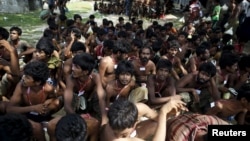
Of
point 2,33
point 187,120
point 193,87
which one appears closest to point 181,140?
point 187,120

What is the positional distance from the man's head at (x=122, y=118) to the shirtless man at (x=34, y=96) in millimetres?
1267

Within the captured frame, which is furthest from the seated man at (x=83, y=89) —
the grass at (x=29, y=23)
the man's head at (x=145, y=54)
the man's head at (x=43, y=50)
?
the grass at (x=29, y=23)

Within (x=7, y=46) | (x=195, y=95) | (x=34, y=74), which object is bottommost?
(x=195, y=95)

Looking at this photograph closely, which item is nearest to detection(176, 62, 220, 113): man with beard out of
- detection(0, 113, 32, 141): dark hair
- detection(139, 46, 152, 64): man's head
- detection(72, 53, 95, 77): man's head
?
detection(139, 46, 152, 64): man's head

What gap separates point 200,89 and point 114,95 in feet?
5.23

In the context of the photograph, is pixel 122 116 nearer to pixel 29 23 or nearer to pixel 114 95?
pixel 114 95

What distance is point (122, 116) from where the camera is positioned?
284cm

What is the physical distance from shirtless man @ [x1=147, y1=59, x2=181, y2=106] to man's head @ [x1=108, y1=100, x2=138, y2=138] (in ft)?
6.21

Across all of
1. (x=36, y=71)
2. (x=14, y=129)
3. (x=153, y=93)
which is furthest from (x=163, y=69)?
(x=14, y=129)

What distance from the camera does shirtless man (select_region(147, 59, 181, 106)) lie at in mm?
4812

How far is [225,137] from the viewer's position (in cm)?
281

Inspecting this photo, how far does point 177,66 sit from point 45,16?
30.6 feet

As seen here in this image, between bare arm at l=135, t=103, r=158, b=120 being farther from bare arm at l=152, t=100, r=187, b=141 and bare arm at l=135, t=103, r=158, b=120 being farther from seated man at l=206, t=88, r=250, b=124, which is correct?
seated man at l=206, t=88, r=250, b=124

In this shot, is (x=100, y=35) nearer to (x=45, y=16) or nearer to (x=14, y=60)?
(x=14, y=60)
